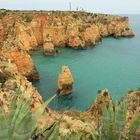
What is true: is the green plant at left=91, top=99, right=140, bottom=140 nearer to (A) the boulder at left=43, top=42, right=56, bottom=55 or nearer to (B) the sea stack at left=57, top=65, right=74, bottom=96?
(B) the sea stack at left=57, top=65, right=74, bottom=96

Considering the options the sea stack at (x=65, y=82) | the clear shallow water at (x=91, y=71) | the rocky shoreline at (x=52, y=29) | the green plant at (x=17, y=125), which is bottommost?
the clear shallow water at (x=91, y=71)

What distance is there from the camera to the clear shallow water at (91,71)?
3159 cm

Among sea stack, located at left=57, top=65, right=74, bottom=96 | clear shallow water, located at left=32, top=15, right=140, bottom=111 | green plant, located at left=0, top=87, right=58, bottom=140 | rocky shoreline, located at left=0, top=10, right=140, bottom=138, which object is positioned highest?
green plant, located at left=0, top=87, right=58, bottom=140

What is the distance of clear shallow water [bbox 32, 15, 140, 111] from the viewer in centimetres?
3159


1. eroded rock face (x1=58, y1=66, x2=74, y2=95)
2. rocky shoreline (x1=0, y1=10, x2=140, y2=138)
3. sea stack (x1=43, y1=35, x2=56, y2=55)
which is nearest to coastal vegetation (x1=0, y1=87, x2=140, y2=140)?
eroded rock face (x1=58, y1=66, x2=74, y2=95)

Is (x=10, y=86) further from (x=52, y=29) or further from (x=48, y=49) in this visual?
(x=52, y=29)

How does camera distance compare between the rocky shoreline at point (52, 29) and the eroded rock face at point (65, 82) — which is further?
the rocky shoreline at point (52, 29)

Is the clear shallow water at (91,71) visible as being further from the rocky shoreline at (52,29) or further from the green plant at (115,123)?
the green plant at (115,123)

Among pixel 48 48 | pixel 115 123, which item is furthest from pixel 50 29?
pixel 115 123

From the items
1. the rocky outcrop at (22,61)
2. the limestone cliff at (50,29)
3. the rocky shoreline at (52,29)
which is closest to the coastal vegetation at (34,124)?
the rocky outcrop at (22,61)

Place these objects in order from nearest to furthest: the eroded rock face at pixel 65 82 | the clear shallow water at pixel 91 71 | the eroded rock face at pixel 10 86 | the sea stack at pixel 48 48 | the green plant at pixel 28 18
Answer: the eroded rock face at pixel 10 86 → the eroded rock face at pixel 65 82 → the clear shallow water at pixel 91 71 → the sea stack at pixel 48 48 → the green plant at pixel 28 18

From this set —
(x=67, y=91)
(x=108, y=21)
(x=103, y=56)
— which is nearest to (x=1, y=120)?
(x=67, y=91)

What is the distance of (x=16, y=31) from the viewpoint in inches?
2082

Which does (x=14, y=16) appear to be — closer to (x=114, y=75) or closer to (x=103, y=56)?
(x=103, y=56)
